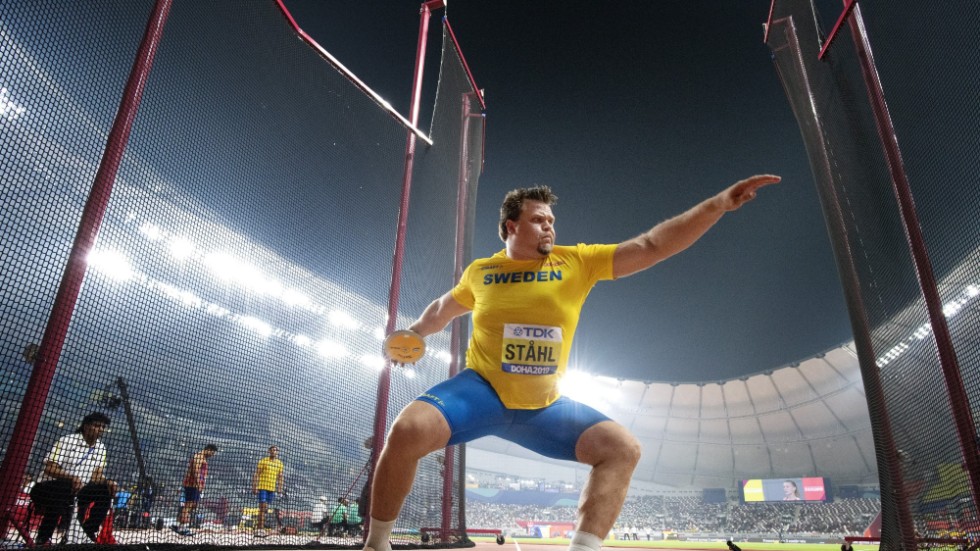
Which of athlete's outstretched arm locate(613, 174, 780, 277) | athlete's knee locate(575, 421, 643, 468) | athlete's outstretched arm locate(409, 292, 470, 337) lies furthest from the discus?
athlete's outstretched arm locate(613, 174, 780, 277)

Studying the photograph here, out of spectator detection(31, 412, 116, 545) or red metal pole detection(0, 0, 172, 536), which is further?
spectator detection(31, 412, 116, 545)

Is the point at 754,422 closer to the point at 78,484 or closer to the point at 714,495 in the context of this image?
the point at 714,495

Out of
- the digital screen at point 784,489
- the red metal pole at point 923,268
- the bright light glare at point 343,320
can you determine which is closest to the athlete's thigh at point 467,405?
the red metal pole at point 923,268

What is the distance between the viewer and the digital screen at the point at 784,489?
33.5 m

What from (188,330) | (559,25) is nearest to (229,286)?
(188,330)

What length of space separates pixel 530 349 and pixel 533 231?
603 mm

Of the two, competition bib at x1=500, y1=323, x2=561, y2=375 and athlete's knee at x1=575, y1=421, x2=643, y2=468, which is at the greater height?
competition bib at x1=500, y1=323, x2=561, y2=375

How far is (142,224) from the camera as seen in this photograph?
3453mm

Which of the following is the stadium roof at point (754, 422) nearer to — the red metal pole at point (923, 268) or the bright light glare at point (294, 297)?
the bright light glare at point (294, 297)

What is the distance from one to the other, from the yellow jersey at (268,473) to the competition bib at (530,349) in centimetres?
281

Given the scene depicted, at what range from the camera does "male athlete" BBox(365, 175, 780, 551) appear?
74.3 inches

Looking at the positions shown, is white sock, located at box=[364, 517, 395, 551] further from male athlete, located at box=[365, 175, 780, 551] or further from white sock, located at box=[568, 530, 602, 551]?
white sock, located at box=[568, 530, 602, 551]

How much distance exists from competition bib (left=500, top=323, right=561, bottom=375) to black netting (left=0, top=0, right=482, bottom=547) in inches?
88.6

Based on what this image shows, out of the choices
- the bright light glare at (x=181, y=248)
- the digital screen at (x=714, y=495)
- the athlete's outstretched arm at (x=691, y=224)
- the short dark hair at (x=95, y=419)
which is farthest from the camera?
the digital screen at (x=714, y=495)
